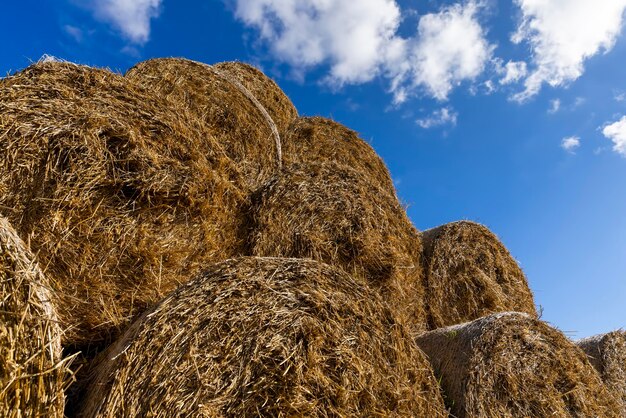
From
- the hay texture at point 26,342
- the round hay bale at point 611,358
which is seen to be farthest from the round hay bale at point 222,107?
the round hay bale at point 611,358

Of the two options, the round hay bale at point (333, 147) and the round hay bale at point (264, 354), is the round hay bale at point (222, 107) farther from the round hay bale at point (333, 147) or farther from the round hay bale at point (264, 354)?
the round hay bale at point (264, 354)

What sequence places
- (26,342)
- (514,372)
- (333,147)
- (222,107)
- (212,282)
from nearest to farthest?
1. (26,342)
2. (212,282)
3. (514,372)
4. (222,107)
5. (333,147)

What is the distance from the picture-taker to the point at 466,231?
4.41 meters

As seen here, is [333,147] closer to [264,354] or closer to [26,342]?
[264,354]

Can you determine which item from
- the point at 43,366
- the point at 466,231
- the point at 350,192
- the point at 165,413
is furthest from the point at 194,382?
the point at 466,231

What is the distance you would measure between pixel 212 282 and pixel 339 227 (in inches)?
51.4

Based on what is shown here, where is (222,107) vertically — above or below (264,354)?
above

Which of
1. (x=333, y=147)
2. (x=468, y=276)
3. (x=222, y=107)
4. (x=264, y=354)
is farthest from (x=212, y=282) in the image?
(x=333, y=147)

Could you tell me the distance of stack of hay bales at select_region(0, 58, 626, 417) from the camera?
2.07 m

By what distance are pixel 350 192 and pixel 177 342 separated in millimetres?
1799

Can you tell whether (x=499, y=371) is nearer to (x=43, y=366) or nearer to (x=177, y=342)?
(x=177, y=342)

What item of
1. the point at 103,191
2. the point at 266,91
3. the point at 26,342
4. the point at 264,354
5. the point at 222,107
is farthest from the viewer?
the point at 266,91

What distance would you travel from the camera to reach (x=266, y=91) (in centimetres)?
497

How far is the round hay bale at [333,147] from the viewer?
15.0 ft
